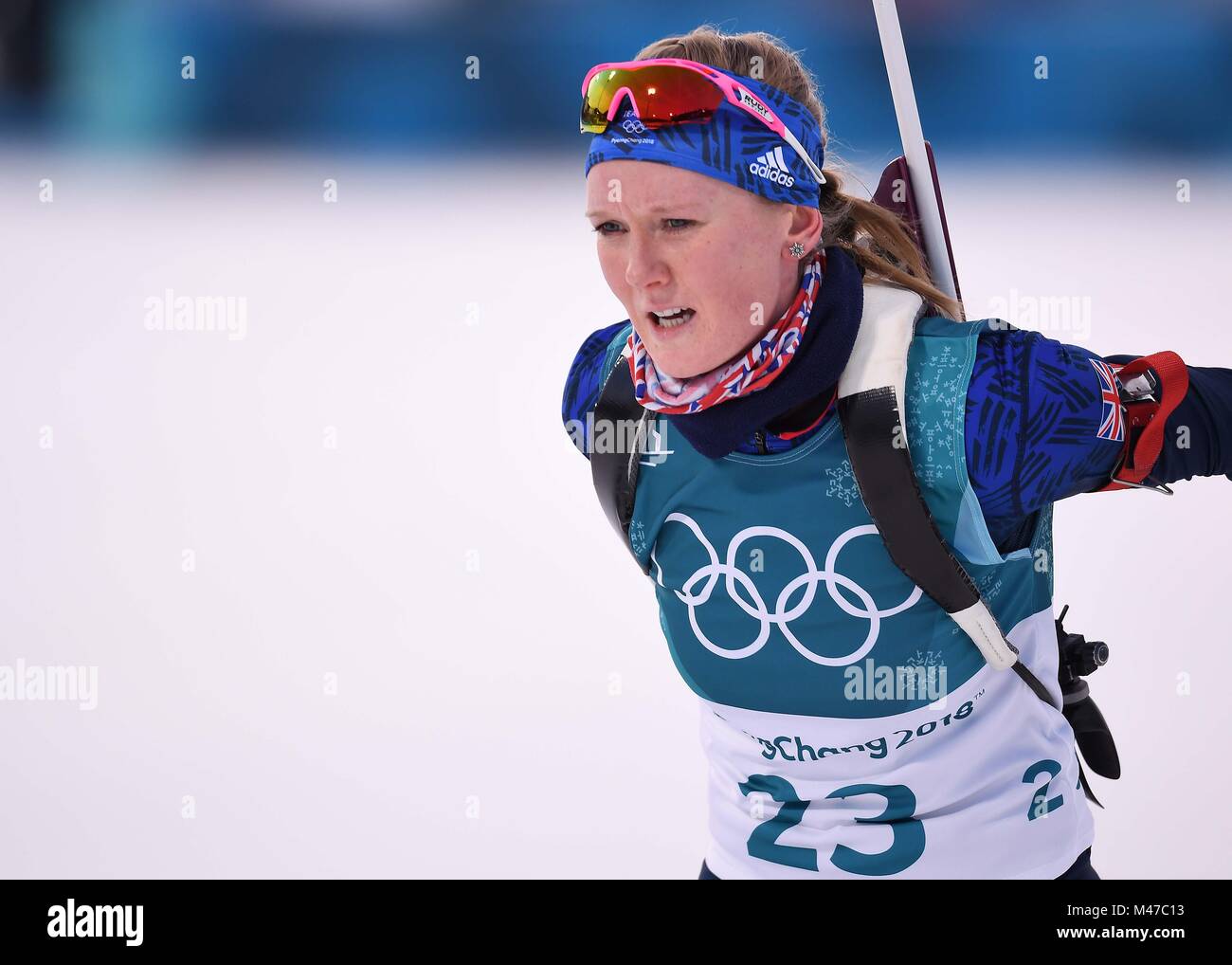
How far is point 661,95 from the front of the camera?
3.75 feet

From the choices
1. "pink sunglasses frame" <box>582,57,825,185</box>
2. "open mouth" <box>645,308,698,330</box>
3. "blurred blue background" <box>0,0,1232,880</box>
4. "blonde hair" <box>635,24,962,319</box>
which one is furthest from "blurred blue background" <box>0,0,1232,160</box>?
"open mouth" <box>645,308,698,330</box>

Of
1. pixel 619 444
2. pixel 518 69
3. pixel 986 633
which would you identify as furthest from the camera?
pixel 518 69

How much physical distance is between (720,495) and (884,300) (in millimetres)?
258

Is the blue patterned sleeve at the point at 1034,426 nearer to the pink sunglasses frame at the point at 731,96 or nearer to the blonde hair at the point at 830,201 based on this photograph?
the blonde hair at the point at 830,201

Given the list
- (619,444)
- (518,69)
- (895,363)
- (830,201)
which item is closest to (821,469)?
(895,363)

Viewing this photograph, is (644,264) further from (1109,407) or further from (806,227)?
(1109,407)

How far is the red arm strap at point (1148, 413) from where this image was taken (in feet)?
3.43

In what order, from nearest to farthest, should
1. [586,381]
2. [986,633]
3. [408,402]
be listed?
[986,633], [586,381], [408,402]

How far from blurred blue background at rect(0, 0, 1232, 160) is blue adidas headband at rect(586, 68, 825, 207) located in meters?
4.02

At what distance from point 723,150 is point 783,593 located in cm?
45

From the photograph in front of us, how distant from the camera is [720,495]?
1.20 m

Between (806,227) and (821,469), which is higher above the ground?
(806,227)

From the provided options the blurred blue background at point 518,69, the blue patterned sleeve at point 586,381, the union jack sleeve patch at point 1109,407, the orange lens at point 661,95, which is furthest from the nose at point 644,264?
the blurred blue background at point 518,69

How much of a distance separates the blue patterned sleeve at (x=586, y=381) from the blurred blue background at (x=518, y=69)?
3877 millimetres
